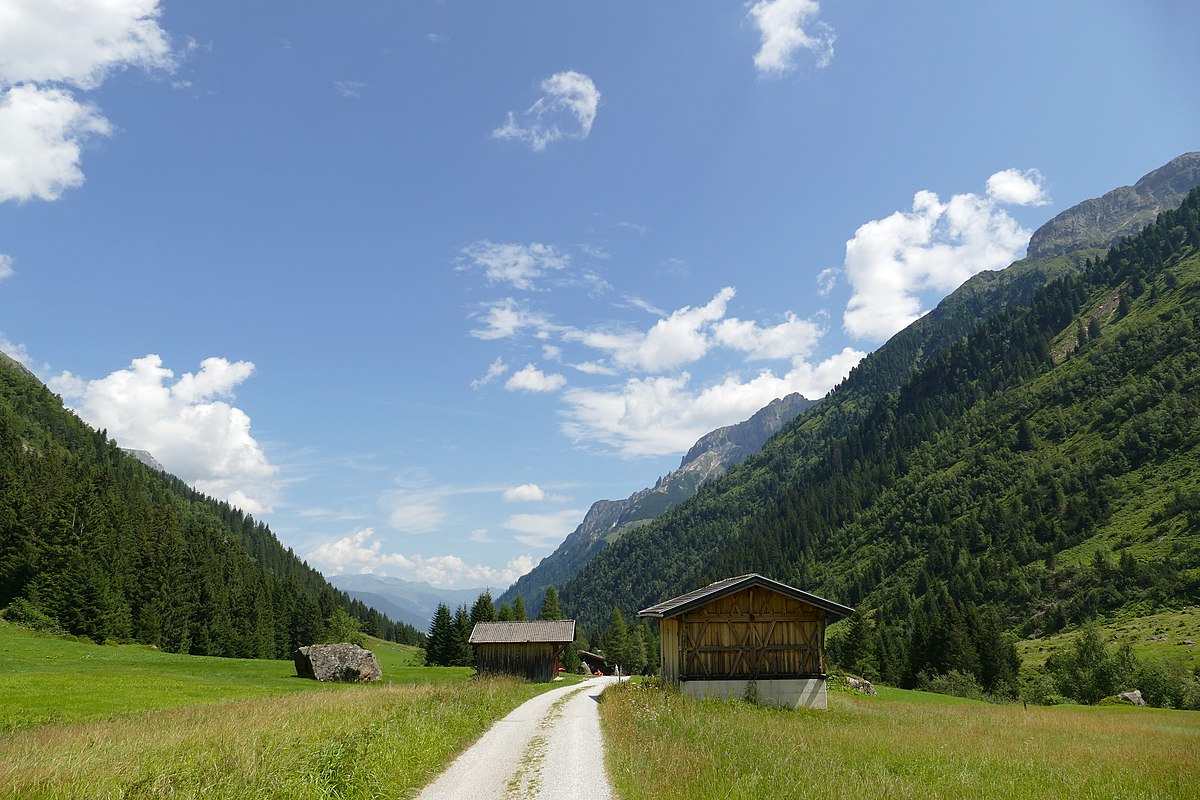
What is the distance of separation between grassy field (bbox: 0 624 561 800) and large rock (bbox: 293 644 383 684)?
13411 millimetres

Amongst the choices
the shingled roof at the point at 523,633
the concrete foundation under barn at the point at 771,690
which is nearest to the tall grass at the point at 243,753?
the concrete foundation under barn at the point at 771,690

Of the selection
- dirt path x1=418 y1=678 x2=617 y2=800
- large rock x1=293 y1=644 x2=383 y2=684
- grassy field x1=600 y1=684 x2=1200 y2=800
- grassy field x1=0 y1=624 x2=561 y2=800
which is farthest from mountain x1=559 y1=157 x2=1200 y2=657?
grassy field x1=0 y1=624 x2=561 y2=800

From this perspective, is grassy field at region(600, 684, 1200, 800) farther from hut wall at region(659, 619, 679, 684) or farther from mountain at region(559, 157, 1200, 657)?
mountain at region(559, 157, 1200, 657)

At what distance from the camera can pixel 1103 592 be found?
108m

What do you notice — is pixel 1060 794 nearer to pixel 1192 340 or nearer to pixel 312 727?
pixel 312 727

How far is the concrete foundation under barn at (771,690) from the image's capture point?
31.4 meters

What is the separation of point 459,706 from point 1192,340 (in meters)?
204

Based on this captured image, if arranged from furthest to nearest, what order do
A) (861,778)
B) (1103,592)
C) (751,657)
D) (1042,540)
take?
(1042,540)
(1103,592)
(751,657)
(861,778)

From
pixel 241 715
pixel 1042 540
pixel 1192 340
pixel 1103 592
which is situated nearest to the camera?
pixel 241 715

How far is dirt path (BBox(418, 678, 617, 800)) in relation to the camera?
42.8 ft

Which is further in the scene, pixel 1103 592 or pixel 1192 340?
pixel 1192 340

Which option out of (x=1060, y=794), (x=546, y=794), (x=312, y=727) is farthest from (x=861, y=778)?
(x=312, y=727)

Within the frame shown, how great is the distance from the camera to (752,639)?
106 ft

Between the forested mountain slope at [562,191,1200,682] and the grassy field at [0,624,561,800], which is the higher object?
the forested mountain slope at [562,191,1200,682]
